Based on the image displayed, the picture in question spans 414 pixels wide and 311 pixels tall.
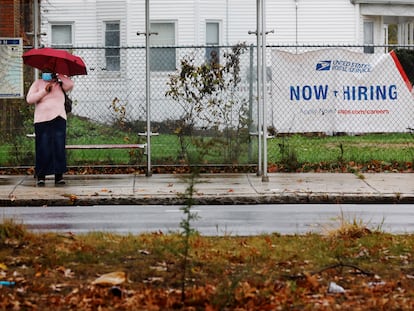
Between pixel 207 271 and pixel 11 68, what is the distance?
32.4ft

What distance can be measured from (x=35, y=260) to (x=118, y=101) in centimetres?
1002

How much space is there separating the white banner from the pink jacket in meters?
3.97

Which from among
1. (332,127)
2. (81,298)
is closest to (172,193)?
(332,127)

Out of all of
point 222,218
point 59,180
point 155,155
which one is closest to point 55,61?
point 59,180

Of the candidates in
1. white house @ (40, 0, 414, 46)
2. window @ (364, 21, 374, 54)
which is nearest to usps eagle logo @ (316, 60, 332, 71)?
white house @ (40, 0, 414, 46)

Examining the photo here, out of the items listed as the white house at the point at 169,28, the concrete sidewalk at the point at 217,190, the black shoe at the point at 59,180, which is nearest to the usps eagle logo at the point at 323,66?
the concrete sidewalk at the point at 217,190

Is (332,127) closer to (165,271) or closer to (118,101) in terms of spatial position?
(118,101)

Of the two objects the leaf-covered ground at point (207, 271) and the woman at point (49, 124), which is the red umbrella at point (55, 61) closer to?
→ the woman at point (49, 124)

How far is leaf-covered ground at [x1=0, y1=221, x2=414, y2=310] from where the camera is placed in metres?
6.90

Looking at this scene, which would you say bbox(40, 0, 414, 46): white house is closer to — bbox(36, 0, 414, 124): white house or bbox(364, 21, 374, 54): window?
bbox(36, 0, 414, 124): white house

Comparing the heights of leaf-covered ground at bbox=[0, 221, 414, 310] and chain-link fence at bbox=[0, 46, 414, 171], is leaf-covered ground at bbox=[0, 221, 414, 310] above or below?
below

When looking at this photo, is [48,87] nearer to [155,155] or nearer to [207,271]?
[155,155]

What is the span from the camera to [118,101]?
18031 millimetres

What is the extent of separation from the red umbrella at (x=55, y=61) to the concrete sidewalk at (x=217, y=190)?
1767 millimetres
